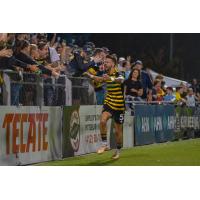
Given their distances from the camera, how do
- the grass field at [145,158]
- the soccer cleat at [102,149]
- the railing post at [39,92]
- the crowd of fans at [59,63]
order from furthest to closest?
1. the soccer cleat at [102,149]
2. the grass field at [145,158]
3. the railing post at [39,92]
4. the crowd of fans at [59,63]

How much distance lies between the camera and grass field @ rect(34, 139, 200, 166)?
11422 mm

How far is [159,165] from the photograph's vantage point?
11.5 metres

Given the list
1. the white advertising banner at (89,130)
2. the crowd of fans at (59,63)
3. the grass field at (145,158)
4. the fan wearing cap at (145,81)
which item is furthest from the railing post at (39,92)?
the fan wearing cap at (145,81)

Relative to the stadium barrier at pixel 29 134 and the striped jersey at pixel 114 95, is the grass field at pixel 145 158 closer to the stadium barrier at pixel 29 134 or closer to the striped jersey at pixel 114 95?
the stadium barrier at pixel 29 134

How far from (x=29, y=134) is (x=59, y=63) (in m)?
1.69

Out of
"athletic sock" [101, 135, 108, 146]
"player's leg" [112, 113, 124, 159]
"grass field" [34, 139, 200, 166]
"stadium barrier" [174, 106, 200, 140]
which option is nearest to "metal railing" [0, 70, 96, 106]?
"player's leg" [112, 113, 124, 159]

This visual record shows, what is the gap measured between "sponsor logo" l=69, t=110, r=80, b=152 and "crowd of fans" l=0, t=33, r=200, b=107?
20.6 inches

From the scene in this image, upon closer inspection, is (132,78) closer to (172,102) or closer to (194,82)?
(194,82)

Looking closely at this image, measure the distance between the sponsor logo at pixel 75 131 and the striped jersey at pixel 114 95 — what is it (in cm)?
59

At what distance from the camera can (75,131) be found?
1202 centimetres

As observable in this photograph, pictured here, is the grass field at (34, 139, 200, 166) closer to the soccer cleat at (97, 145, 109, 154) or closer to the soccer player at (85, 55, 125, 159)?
the soccer cleat at (97, 145, 109, 154)

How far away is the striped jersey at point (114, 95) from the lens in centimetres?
1201

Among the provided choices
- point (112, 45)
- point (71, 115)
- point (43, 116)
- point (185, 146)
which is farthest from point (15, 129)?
point (185, 146)

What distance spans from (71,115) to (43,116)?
0.79 metres
